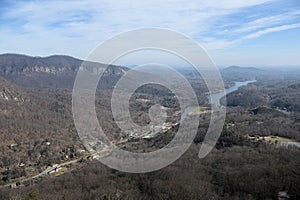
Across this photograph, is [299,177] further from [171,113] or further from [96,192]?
[171,113]

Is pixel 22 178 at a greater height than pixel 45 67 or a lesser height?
lesser

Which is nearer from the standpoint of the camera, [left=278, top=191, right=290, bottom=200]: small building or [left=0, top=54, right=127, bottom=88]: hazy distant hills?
[left=278, top=191, right=290, bottom=200]: small building

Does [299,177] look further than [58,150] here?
No

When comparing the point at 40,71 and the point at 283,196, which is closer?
the point at 283,196

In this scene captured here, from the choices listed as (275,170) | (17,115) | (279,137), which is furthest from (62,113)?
(275,170)

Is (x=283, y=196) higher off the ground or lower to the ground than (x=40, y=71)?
lower

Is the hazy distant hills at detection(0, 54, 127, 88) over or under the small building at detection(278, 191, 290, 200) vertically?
over

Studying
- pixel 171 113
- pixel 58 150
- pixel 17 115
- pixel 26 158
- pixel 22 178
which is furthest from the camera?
pixel 171 113

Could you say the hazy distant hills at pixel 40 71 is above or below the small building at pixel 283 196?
above
